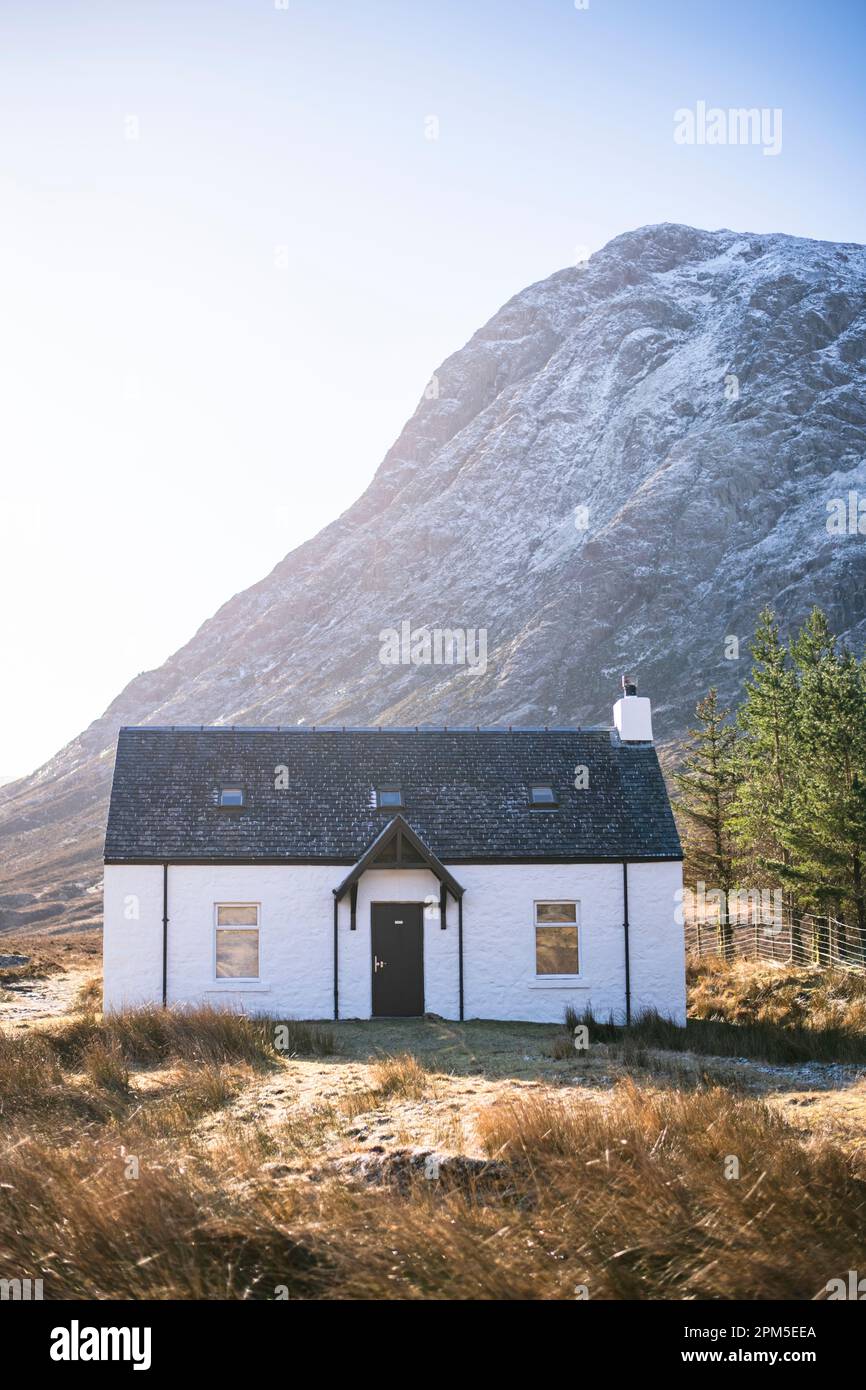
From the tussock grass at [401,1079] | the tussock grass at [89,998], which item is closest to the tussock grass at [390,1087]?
the tussock grass at [401,1079]

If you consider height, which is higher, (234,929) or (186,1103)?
(234,929)

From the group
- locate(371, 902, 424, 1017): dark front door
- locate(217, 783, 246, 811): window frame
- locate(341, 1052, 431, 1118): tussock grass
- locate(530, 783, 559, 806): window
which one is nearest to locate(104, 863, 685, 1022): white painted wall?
locate(371, 902, 424, 1017): dark front door

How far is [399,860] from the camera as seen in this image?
2338cm

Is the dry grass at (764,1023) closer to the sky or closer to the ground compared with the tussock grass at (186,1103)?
closer to the ground

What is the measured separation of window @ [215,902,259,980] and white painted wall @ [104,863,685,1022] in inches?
8.2

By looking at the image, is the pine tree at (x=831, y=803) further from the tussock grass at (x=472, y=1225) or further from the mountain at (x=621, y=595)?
the mountain at (x=621, y=595)

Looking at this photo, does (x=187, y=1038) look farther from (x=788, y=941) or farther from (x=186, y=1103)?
(x=788, y=941)

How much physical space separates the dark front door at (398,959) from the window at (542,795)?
371 centimetres

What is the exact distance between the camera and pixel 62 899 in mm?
90312

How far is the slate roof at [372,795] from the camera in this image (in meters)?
23.8

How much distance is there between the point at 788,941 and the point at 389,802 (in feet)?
56.2

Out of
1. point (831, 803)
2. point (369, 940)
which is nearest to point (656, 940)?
point (369, 940)

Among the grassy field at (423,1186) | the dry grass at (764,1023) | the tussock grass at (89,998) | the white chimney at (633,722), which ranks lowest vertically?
the tussock grass at (89,998)

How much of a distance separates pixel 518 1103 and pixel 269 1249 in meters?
3.91
